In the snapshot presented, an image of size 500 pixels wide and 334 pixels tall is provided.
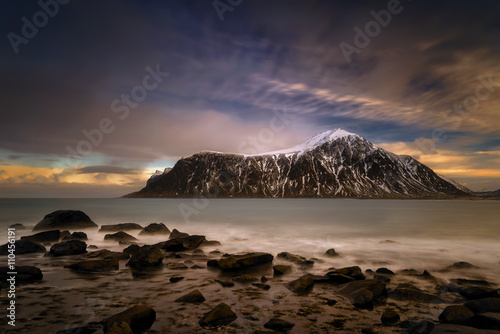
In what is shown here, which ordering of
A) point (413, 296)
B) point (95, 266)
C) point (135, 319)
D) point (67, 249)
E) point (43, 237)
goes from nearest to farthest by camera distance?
point (135, 319) < point (413, 296) < point (95, 266) < point (67, 249) < point (43, 237)

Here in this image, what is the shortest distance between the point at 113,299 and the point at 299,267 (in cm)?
1022

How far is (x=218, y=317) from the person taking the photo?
8.90 metres

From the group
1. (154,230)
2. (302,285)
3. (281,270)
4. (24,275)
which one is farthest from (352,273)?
(154,230)

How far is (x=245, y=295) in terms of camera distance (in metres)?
11.4

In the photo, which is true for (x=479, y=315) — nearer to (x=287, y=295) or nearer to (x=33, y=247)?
(x=287, y=295)

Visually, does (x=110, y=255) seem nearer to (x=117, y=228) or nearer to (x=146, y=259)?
(x=146, y=259)

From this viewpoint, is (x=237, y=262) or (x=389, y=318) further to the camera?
(x=237, y=262)

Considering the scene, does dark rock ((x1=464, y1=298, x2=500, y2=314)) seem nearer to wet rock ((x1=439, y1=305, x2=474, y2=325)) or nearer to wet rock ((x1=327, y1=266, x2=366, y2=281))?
wet rock ((x1=439, y1=305, x2=474, y2=325))

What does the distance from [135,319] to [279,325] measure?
14.4ft

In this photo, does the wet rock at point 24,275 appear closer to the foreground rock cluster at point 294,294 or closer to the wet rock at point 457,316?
the foreground rock cluster at point 294,294

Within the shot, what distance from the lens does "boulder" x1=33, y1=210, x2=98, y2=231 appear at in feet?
113

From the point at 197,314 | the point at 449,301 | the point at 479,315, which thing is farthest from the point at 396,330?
the point at 197,314

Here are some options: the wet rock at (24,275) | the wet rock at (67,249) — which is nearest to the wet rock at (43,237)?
the wet rock at (67,249)

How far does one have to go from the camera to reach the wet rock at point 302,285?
1212 centimetres
